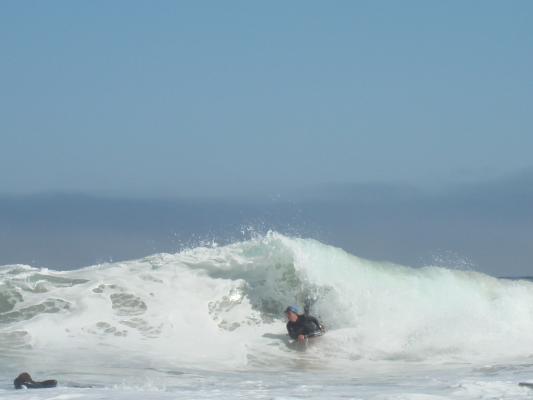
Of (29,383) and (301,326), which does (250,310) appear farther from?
(29,383)

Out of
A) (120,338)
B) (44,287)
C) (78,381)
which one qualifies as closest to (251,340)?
(120,338)

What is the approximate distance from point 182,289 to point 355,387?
26.3 ft

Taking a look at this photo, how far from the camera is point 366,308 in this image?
19.9 m

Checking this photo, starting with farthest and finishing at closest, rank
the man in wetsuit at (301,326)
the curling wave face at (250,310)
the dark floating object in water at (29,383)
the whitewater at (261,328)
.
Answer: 1. the man in wetsuit at (301,326)
2. the curling wave face at (250,310)
3. the whitewater at (261,328)
4. the dark floating object in water at (29,383)

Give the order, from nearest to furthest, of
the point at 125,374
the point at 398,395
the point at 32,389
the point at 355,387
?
the point at 398,395
the point at 32,389
the point at 355,387
the point at 125,374

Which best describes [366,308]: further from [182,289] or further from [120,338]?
[120,338]

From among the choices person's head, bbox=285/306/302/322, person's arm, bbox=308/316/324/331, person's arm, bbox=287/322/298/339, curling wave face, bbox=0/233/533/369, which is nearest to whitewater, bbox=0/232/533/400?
Result: curling wave face, bbox=0/233/533/369

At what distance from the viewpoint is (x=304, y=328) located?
58.4 ft

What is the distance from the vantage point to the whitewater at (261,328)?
12875 millimetres

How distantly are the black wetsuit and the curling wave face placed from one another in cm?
21

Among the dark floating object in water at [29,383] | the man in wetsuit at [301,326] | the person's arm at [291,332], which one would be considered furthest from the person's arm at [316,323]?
the dark floating object in water at [29,383]

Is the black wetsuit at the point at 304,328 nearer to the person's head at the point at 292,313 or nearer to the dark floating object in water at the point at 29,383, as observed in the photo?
the person's head at the point at 292,313

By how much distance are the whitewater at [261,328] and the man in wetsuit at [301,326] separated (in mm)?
221

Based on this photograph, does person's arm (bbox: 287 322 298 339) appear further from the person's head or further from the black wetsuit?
the person's head
